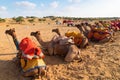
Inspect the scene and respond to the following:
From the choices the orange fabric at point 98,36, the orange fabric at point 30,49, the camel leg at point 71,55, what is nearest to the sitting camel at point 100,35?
the orange fabric at point 98,36

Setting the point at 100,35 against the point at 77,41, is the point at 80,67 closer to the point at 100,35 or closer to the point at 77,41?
the point at 77,41

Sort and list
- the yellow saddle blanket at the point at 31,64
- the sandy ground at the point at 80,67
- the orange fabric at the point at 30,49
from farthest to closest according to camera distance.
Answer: the sandy ground at the point at 80,67, the orange fabric at the point at 30,49, the yellow saddle blanket at the point at 31,64

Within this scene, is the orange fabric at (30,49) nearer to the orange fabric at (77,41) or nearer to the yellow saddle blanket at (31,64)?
the yellow saddle blanket at (31,64)

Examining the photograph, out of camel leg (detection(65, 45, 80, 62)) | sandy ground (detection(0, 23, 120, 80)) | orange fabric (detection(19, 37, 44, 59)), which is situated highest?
orange fabric (detection(19, 37, 44, 59))

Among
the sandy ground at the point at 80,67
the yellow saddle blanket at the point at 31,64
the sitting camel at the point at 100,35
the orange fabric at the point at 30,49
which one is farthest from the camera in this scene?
the sitting camel at the point at 100,35

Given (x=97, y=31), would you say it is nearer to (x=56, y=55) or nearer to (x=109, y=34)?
(x=109, y=34)

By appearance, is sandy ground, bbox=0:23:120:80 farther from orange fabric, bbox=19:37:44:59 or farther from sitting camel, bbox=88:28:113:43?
sitting camel, bbox=88:28:113:43

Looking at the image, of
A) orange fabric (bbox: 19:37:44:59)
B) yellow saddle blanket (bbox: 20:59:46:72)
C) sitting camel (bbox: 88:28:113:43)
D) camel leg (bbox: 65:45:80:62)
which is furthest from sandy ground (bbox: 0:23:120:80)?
sitting camel (bbox: 88:28:113:43)

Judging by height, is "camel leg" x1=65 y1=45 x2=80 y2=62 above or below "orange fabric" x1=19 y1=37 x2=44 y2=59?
below

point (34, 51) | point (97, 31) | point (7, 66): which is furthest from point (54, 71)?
point (97, 31)

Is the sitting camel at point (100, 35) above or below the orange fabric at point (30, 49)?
below

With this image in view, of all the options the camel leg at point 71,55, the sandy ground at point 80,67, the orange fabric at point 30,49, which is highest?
the orange fabric at point 30,49

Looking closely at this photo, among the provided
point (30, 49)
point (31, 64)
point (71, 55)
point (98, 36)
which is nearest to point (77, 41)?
A: point (71, 55)

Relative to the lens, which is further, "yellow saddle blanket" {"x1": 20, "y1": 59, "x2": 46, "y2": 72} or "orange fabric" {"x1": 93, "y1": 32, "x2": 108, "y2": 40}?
"orange fabric" {"x1": 93, "y1": 32, "x2": 108, "y2": 40}
